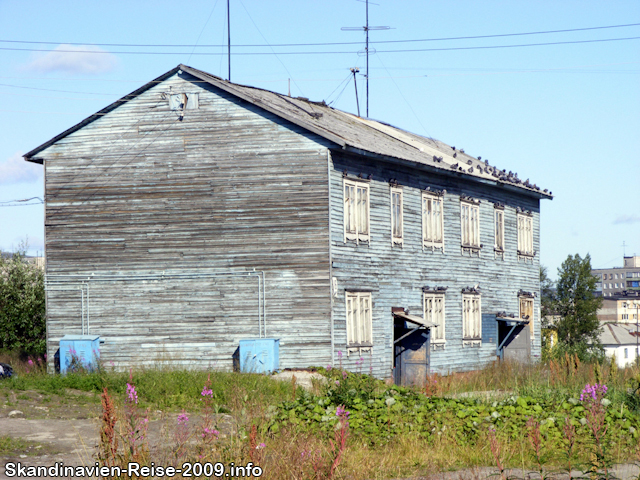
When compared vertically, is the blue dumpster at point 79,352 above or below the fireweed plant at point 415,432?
above

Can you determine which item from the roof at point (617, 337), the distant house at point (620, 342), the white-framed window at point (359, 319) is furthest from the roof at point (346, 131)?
the roof at point (617, 337)

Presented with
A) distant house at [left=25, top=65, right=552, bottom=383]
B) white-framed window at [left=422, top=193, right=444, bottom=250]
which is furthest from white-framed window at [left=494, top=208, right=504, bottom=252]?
distant house at [left=25, top=65, right=552, bottom=383]

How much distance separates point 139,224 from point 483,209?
43.5 feet

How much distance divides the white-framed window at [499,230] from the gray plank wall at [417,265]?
0.41 m

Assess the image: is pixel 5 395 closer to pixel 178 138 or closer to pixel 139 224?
pixel 139 224

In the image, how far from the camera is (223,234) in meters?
22.4

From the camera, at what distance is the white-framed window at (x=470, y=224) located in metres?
28.5

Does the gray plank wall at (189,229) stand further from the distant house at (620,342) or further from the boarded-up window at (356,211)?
the distant house at (620,342)

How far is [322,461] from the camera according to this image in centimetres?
845

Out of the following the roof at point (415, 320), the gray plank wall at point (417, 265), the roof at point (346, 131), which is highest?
the roof at point (346, 131)

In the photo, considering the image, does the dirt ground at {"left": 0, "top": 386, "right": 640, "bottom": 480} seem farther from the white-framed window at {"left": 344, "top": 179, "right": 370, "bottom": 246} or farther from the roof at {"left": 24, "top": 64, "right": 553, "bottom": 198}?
the roof at {"left": 24, "top": 64, "right": 553, "bottom": 198}

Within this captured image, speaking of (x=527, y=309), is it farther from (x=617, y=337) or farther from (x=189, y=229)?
(x=617, y=337)

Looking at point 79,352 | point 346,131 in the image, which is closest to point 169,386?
point 79,352

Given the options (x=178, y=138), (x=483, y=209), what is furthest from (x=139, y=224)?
(x=483, y=209)
